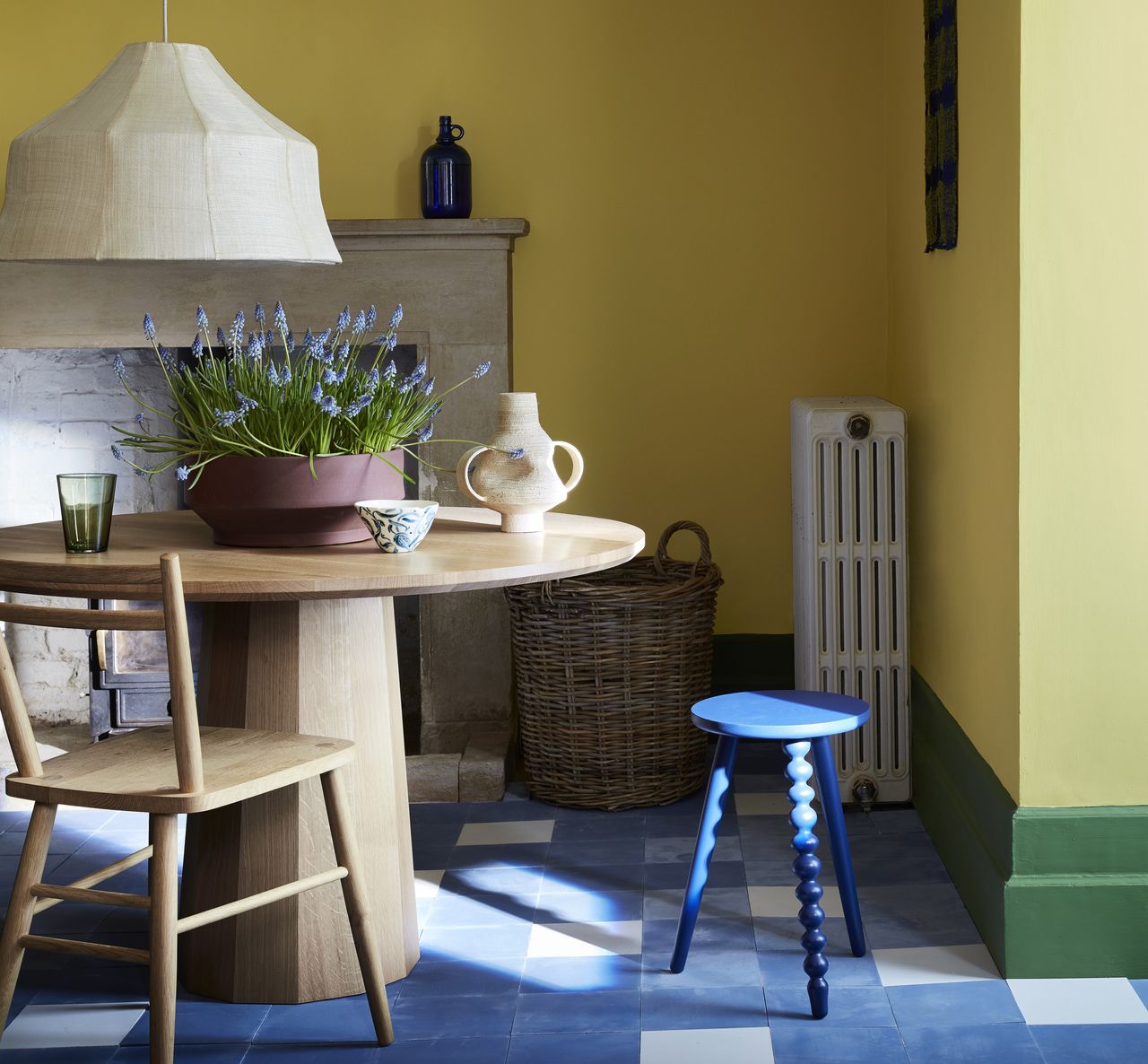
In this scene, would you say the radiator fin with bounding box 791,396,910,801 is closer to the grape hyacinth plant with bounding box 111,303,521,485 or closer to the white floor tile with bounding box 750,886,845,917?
the white floor tile with bounding box 750,886,845,917

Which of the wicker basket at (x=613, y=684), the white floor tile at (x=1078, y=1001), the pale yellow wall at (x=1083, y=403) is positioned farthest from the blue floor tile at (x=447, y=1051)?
the wicker basket at (x=613, y=684)

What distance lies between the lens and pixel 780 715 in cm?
243

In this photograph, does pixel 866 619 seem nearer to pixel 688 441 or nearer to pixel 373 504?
pixel 688 441

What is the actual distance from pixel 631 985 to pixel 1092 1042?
2.53 ft

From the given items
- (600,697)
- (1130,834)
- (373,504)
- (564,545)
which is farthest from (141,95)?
(1130,834)

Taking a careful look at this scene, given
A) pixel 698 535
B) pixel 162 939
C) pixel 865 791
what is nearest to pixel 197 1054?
pixel 162 939

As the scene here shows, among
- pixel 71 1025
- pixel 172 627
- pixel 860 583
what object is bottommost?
pixel 71 1025

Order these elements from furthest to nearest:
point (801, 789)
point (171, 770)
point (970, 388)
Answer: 1. point (970, 388)
2. point (801, 789)
3. point (171, 770)

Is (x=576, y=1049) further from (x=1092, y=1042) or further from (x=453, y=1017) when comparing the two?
(x=1092, y=1042)

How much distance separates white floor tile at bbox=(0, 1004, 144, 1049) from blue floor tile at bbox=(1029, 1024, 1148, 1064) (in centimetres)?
153

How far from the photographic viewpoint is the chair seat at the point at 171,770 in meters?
2.02

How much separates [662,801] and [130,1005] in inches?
56.6

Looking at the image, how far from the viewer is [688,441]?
3.93m

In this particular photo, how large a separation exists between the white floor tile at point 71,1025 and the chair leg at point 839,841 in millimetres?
1268
